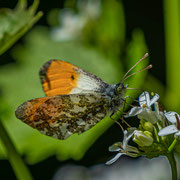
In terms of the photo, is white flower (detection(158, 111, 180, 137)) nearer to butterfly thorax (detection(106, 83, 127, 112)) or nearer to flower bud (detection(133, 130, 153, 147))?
flower bud (detection(133, 130, 153, 147))

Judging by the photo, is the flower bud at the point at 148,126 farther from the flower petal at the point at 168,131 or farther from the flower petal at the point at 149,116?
the flower petal at the point at 168,131

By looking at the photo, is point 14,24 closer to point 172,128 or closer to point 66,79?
point 66,79

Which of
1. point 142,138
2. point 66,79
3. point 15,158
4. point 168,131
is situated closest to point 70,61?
point 66,79

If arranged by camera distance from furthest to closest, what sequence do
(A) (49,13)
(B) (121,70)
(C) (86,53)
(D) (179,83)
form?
(A) (49,13)
(C) (86,53)
(B) (121,70)
(D) (179,83)

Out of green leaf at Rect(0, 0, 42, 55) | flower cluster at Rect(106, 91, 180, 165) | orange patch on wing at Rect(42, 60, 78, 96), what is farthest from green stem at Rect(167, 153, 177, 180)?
green leaf at Rect(0, 0, 42, 55)

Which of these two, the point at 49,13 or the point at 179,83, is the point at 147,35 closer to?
the point at 49,13

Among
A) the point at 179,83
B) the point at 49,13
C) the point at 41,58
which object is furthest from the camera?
the point at 49,13

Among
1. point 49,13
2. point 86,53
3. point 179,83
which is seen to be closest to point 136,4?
point 49,13
